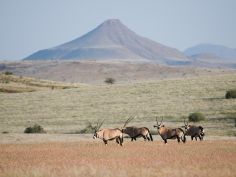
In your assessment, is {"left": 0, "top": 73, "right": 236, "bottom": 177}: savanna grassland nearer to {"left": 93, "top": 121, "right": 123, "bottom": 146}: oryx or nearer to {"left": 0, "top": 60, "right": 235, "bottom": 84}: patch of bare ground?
{"left": 93, "top": 121, "right": 123, "bottom": 146}: oryx

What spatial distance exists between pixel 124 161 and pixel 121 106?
36466 millimetres

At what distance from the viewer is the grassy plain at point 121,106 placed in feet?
157

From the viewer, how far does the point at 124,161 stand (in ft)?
73.3

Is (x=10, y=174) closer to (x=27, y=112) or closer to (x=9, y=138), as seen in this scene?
(x=9, y=138)

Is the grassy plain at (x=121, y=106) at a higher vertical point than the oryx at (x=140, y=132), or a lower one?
higher

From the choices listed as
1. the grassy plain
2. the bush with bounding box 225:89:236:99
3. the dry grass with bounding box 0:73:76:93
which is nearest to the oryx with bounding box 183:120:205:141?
the grassy plain

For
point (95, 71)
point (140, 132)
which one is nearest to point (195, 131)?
point (140, 132)

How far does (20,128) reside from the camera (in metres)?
47.4

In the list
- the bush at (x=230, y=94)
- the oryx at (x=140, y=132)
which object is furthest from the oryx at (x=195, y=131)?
the bush at (x=230, y=94)

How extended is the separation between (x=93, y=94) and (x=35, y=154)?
45073 mm

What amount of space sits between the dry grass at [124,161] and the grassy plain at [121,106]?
13.5 meters

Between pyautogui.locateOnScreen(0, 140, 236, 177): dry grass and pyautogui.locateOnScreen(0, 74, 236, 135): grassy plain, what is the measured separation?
44.4 feet

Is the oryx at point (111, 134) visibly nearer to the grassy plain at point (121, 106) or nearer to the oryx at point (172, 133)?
the oryx at point (172, 133)

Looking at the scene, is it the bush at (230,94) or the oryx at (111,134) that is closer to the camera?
the oryx at (111,134)
